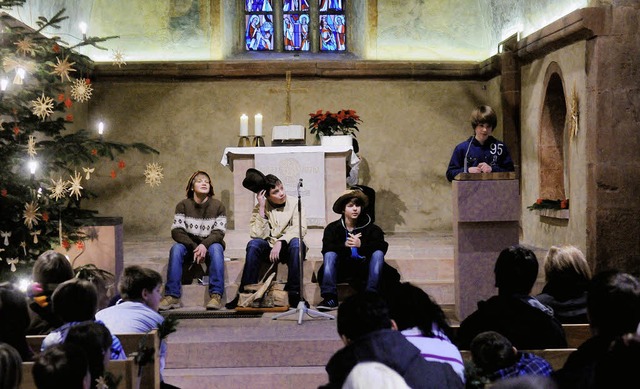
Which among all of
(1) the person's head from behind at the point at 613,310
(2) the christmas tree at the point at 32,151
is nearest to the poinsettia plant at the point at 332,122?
(2) the christmas tree at the point at 32,151

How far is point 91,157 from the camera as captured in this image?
627 cm

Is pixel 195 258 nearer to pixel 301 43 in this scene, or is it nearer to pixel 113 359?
pixel 113 359

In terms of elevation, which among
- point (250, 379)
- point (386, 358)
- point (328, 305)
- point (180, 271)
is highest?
point (386, 358)

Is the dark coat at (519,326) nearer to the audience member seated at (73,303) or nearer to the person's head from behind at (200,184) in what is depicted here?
the audience member seated at (73,303)

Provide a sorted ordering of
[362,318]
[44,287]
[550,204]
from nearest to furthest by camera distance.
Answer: [362,318] < [44,287] < [550,204]

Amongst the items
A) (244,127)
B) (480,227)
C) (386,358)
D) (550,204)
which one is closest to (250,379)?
(480,227)

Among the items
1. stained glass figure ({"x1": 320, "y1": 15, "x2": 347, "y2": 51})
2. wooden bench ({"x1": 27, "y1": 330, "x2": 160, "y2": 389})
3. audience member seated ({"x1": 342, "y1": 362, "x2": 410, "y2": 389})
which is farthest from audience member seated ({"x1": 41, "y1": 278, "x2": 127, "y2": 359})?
stained glass figure ({"x1": 320, "y1": 15, "x2": 347, "y2": 51})

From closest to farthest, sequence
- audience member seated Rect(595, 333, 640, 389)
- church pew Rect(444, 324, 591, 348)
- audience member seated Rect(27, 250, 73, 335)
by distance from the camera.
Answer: audience member seated Rect(595, 333, 640, 389) < church pew Rect(444, 324, 591, 348) < audience member seated Rect(27, 250, 73, 335)

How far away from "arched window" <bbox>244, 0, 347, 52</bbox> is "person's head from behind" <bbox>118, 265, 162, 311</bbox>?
8.49 metres

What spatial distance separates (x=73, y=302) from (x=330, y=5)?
380 inches

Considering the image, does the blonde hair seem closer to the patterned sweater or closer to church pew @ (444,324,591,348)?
church pew @ (444,324,591,348)

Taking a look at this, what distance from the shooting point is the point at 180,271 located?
7.10m

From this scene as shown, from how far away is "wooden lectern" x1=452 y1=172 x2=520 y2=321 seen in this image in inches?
248

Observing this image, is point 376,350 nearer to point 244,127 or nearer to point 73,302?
point 73,302
